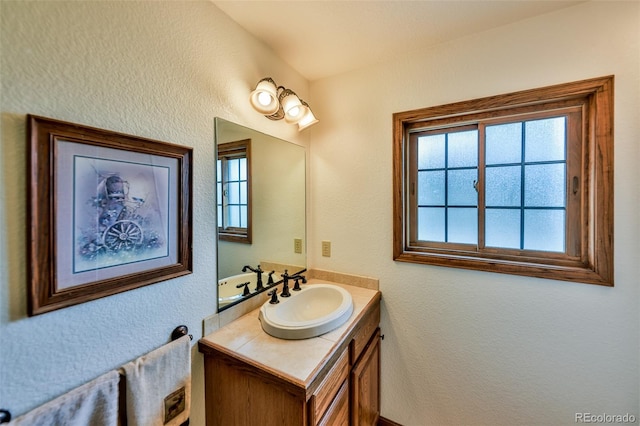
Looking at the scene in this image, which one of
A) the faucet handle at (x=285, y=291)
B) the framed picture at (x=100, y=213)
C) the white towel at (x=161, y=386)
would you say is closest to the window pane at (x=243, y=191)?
the framed picture at (x=100, y=213)

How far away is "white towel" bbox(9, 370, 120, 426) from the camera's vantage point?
2.05 feet

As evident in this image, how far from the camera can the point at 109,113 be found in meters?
0.79

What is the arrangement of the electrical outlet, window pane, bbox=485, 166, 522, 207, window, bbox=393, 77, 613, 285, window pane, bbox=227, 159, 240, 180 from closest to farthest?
window, bbox=393, 77, 613, 285 < window pane, bbox=227, 159, 240, 180 < window pane, bbox=485, 166, 522, 207 < the electrical outlet

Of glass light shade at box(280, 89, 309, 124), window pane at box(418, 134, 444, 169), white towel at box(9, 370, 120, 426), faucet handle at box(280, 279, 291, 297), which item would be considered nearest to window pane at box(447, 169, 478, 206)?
window pane at box(418, 134, 444, 169)

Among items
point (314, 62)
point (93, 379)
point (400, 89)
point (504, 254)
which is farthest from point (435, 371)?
point (314, 62)

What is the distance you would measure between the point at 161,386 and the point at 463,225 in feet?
5.38

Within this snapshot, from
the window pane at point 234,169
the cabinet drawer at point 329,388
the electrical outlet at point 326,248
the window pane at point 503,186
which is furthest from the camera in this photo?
the electrical outlet at point 326,248

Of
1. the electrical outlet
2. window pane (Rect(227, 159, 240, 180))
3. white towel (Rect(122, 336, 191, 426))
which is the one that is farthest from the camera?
the electrical outlet

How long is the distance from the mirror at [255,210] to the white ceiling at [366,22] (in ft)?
1.72

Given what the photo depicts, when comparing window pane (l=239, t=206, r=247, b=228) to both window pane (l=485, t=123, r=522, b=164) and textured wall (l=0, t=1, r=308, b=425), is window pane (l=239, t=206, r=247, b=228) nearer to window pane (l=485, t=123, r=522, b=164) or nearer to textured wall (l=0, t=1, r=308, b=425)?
textured wall (l=0, t=1, r=308, b=425)

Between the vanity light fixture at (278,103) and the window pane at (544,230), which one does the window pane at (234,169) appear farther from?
the window pane at (544,230)

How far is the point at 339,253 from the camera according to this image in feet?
5.70

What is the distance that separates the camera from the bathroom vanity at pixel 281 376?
87 cm

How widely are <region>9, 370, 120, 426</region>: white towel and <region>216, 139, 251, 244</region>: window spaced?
613 millimetres
